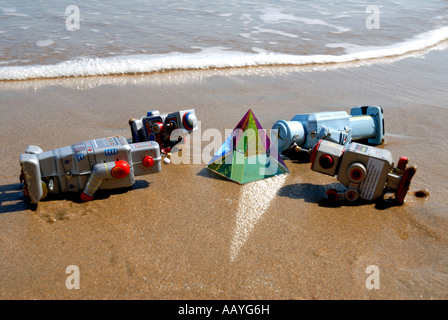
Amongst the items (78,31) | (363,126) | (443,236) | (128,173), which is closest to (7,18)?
(78,31)

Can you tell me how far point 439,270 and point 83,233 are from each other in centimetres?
310

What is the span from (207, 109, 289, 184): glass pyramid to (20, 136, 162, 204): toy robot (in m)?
1.18

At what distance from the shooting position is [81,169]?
3.86 metres

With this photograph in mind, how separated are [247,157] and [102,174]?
1819 mm

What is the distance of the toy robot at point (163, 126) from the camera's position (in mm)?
4887

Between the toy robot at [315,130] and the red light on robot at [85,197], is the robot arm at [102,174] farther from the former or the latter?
the toy robot at [315,130]

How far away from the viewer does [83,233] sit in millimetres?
3496

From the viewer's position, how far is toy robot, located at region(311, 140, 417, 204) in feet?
12.5

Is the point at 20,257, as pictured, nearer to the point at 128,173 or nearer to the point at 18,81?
the point at 128,173
